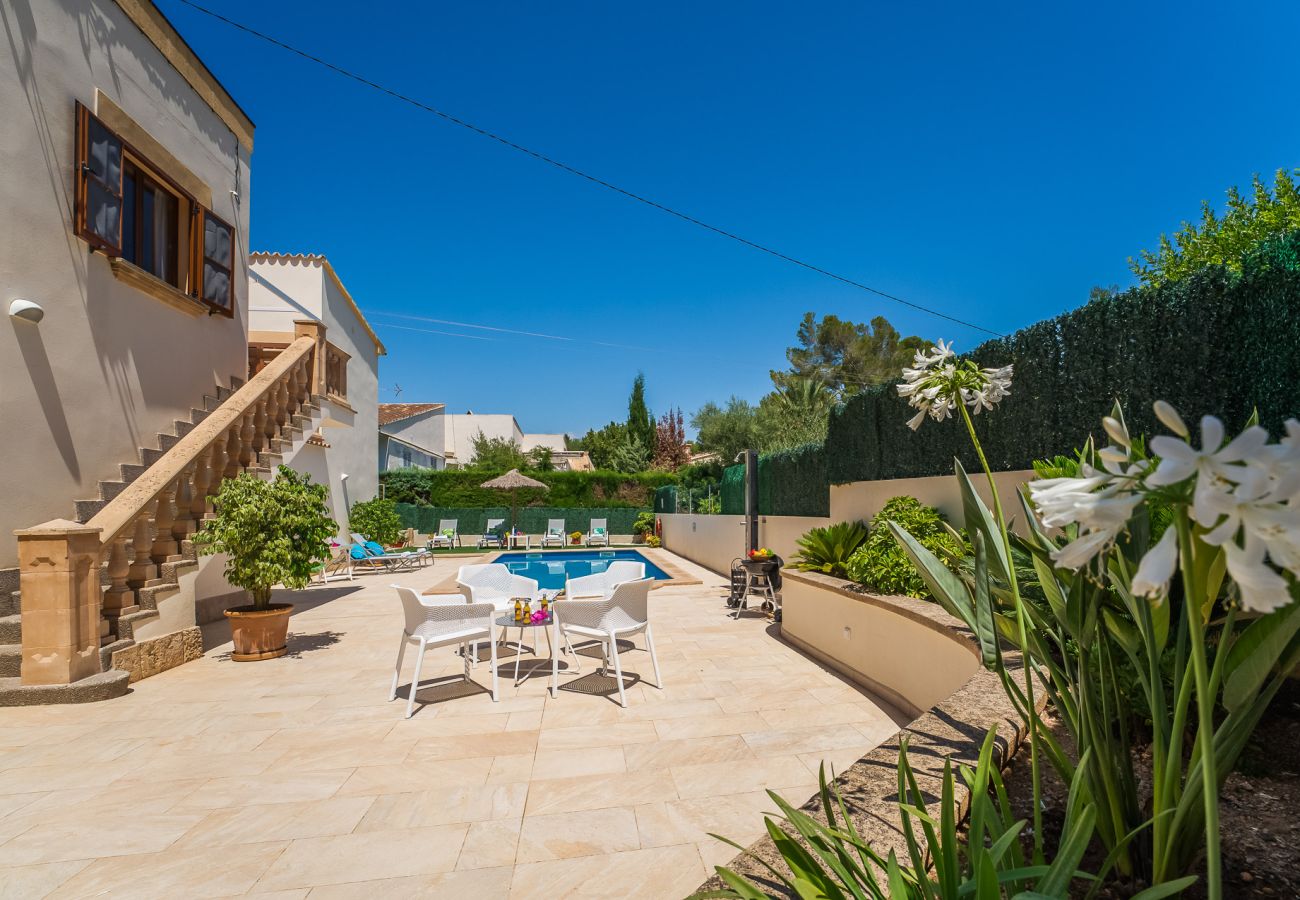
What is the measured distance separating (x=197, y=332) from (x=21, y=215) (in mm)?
2642

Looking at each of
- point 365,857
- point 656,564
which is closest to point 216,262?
point 365,857

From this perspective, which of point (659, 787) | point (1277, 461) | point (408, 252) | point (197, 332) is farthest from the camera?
point (408, 252)

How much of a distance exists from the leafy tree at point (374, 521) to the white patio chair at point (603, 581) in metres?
10.6

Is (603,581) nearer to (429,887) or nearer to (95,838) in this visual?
(429,887)

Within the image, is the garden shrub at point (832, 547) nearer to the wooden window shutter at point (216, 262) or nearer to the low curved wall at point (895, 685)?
the low curved wall at point (895, 685)

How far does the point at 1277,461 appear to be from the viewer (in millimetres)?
741

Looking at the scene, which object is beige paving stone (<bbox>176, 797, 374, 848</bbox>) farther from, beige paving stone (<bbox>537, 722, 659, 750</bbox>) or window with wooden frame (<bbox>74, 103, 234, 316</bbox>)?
window with wooden frame (<bbox>74, 103, 234, 316</bbox>)

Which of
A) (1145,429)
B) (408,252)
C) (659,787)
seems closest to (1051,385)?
(1145,429)

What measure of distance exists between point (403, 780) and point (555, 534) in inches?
673

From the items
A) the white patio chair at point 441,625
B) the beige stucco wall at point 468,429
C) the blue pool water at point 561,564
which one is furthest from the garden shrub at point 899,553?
the beige stucco wall at point 468,429

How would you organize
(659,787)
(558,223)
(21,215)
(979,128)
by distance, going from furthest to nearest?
(558,223), (979,128), (21,215), (659,787)

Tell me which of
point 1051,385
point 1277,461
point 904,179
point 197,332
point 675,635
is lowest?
point 675,635

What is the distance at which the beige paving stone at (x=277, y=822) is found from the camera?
2.81m

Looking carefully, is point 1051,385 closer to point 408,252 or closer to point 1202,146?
point 1202,146
